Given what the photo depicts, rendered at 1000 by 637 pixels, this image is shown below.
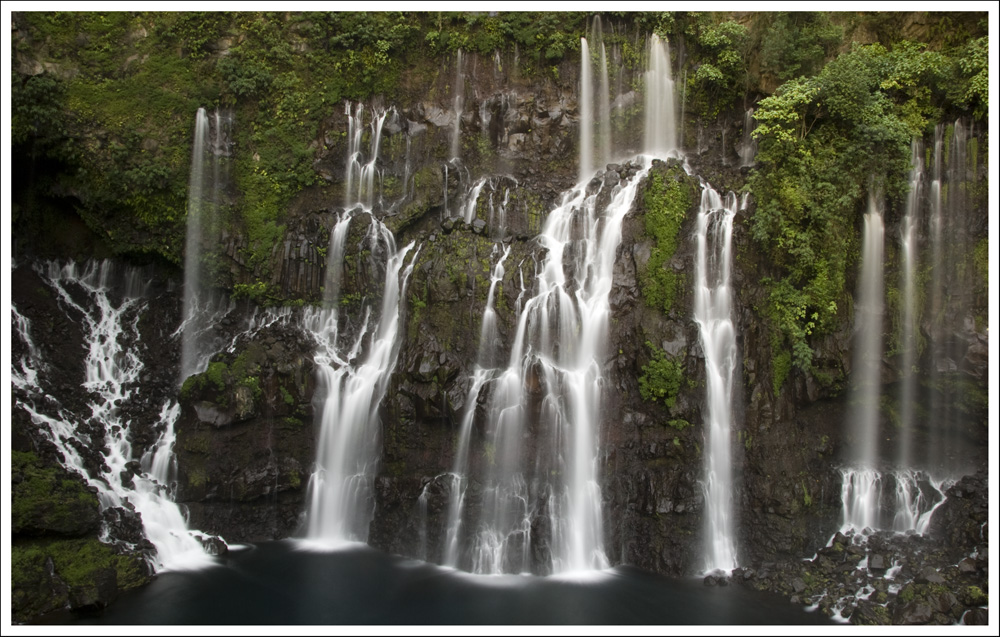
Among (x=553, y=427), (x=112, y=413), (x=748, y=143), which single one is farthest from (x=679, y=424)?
(x=112, y=413)

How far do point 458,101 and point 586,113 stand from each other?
3.45 m

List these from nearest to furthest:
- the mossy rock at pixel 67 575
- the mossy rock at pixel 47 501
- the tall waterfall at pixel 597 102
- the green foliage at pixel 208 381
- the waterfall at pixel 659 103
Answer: the mossy rock at pixel 67 575
the mossy rock at pixel 47 501
the green foliage at pixel 208 381
the waterfall at pixel 659 103
the tall waterfall at pixel 597 102

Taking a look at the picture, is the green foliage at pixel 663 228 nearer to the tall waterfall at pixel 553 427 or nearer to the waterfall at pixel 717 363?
the waterfall at pixel 717 363

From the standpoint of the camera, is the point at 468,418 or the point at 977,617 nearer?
the point at 977,617

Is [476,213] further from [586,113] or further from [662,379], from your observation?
[662,379]

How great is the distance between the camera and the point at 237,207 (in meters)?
17.9

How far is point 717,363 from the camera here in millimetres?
14305

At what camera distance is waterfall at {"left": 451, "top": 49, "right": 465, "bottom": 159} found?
1884 cm

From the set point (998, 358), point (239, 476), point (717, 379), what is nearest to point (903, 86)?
point (998, 358)

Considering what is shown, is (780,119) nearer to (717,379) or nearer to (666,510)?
(717,379)

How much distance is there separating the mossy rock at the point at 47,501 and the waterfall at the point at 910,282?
16.4 metres

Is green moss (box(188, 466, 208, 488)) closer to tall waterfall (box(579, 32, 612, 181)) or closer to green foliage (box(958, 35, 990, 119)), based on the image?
tall waterfall (box(579, 32, 612, 181))

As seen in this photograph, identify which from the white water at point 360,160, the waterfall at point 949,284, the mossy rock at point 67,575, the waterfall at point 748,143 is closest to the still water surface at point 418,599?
the mossy rock at point 67,575

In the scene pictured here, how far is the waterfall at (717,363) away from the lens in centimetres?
1389
